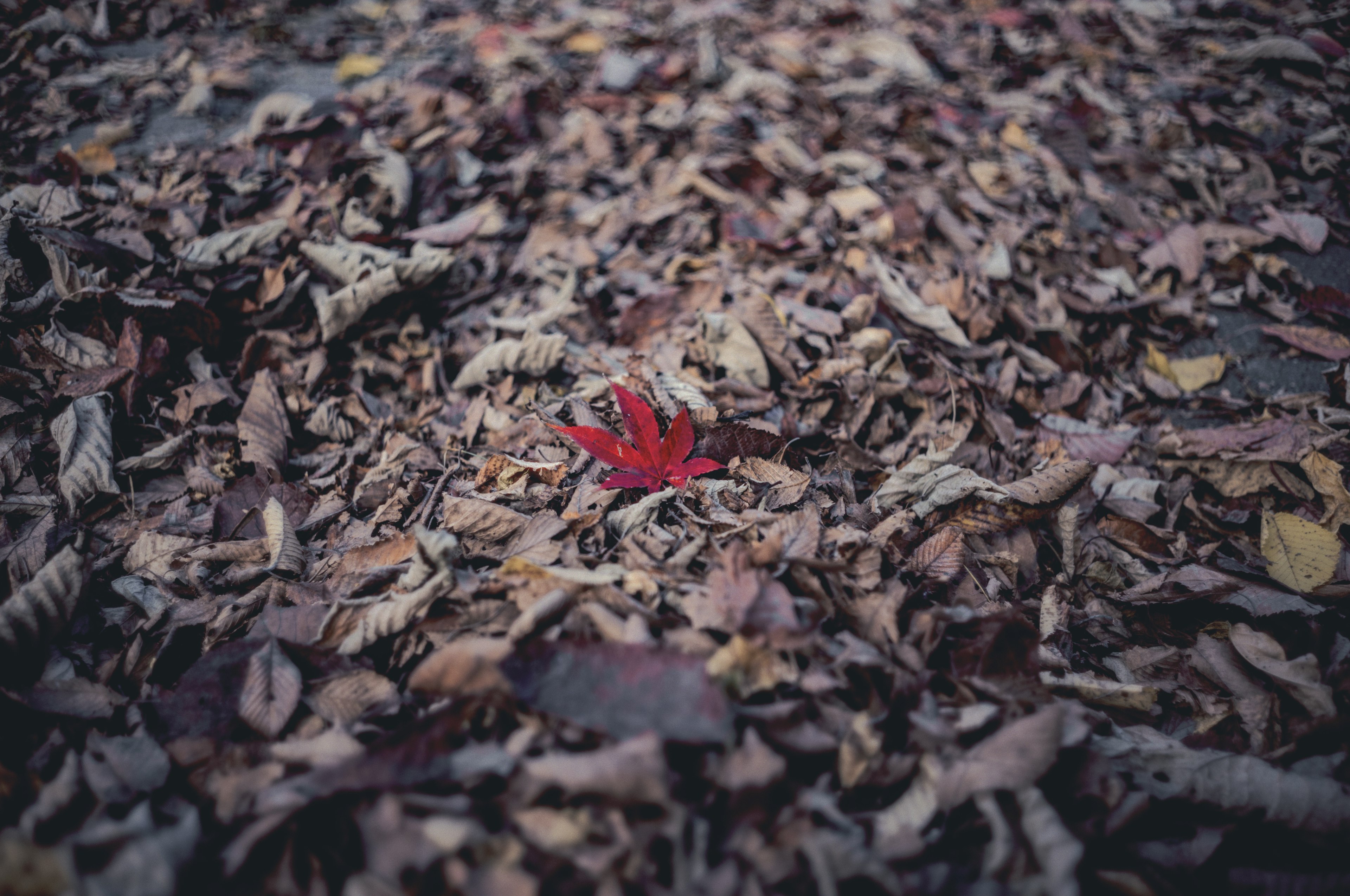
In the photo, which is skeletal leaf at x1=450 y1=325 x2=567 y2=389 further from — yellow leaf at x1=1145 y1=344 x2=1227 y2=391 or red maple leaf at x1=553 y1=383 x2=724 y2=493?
yellow leaf at x1=1145 y1=344 x2=1227 y2=391

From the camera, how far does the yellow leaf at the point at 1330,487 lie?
164 centimetres

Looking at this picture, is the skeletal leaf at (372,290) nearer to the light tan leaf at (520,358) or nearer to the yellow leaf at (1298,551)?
the light tan leaf at (520,358)

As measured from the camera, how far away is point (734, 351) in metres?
1.95

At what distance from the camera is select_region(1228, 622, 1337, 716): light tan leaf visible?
4.07 ft

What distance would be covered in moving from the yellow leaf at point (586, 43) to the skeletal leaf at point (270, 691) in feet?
12.4

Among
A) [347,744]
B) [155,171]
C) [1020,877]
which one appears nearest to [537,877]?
[347,744]

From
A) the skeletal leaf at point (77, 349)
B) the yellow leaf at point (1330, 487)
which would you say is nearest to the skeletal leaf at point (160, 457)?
the skeletal leaf at point (77, 349)

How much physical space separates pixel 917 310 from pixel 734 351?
668 mm

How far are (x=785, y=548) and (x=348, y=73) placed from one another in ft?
12.3

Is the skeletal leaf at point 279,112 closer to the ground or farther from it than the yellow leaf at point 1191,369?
farther from it

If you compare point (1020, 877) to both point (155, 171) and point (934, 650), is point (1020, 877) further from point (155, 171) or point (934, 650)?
point (155, 171)

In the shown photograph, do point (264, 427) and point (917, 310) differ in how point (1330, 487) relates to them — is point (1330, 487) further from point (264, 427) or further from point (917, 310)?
point (264, 427)

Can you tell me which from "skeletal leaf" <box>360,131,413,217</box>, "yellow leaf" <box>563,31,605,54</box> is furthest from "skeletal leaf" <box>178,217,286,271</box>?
"yellow leaf" <box>563,31,605,54</box>

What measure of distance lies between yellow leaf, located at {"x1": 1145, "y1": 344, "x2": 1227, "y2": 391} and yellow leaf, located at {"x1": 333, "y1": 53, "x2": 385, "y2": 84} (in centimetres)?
404
